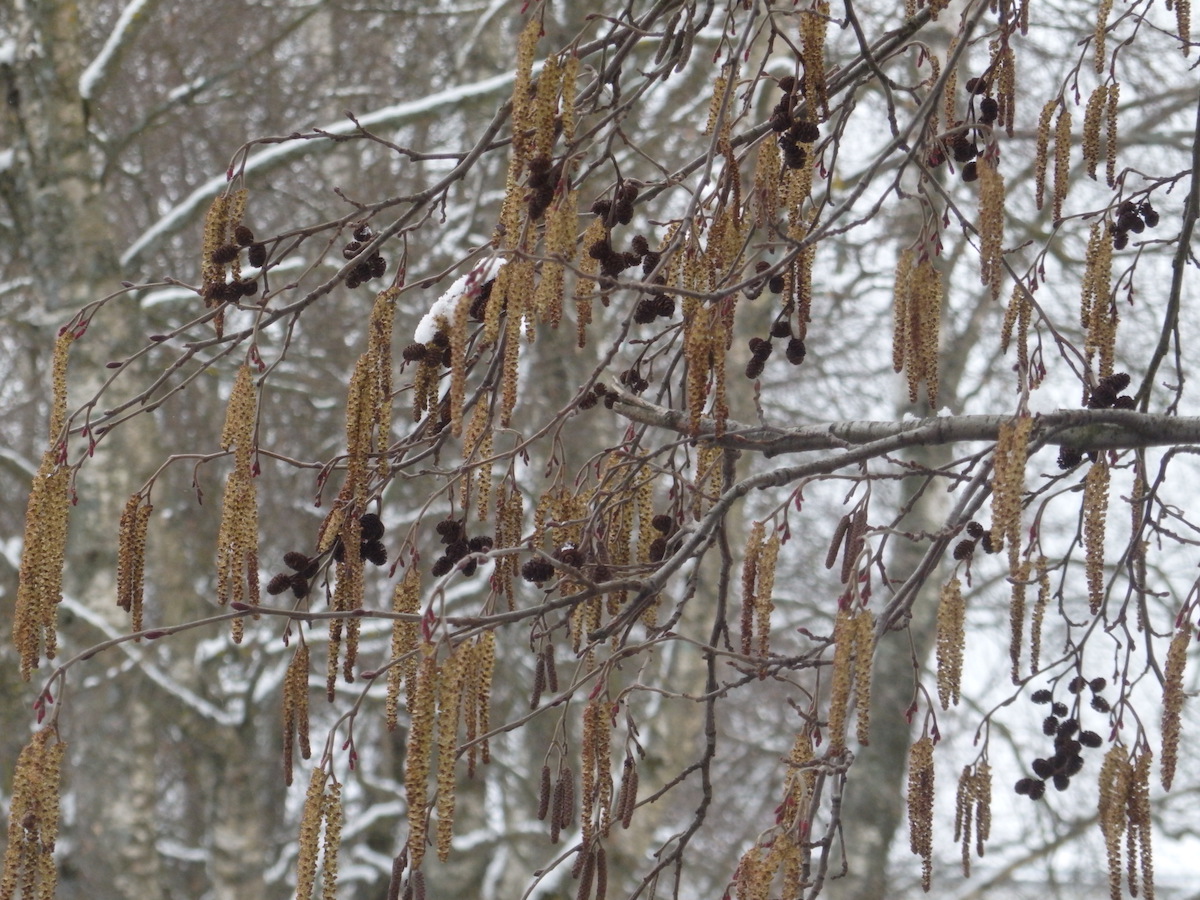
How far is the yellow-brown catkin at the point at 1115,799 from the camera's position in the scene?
6.63 feet

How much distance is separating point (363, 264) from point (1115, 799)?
4.35 ft

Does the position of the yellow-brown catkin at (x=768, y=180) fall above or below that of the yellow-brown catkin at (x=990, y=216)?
above

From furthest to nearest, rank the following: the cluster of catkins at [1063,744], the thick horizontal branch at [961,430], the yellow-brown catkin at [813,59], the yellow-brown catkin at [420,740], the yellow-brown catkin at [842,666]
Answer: the cluster of catkins at [1063,744]
the thick horizontal branch at [961,430]
the yellow-brown catkin at [813,59]
the yellow-brown catkin at [842,666]
the yellow-brown catkin at [420,740]

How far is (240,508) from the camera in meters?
1.93

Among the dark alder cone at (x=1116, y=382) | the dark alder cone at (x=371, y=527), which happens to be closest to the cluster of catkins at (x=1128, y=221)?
the dark alder cone at (x=1116, y=382)

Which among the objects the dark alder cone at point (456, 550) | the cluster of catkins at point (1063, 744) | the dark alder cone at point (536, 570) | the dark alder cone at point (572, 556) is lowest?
the cluster of catkins at point (1063, 744)

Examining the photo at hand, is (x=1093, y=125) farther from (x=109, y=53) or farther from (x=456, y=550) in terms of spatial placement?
(x=109, y=53)

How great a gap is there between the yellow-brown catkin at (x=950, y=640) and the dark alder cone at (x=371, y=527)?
0.81 m

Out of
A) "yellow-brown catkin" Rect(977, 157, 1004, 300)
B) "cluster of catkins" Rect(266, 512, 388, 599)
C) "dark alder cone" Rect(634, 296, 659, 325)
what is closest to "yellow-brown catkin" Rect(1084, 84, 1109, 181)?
"yellow-brown catkin" Rect(977, 157, 1004, 300)

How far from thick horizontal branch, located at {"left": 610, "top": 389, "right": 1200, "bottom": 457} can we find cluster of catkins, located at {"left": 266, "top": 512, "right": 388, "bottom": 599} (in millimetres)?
419

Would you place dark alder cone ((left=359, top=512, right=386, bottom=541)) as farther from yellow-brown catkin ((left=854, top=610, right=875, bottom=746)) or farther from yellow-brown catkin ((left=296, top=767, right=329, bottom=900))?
yellow-brown catkin ((left=854, top=610, right=875, bottom=746))

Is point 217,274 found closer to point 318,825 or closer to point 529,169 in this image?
point 529,169

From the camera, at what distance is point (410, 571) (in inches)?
77.1

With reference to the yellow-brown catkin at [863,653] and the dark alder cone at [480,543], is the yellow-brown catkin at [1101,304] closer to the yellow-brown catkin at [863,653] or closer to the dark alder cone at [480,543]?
the yellow-brown catkin at [863,653]
